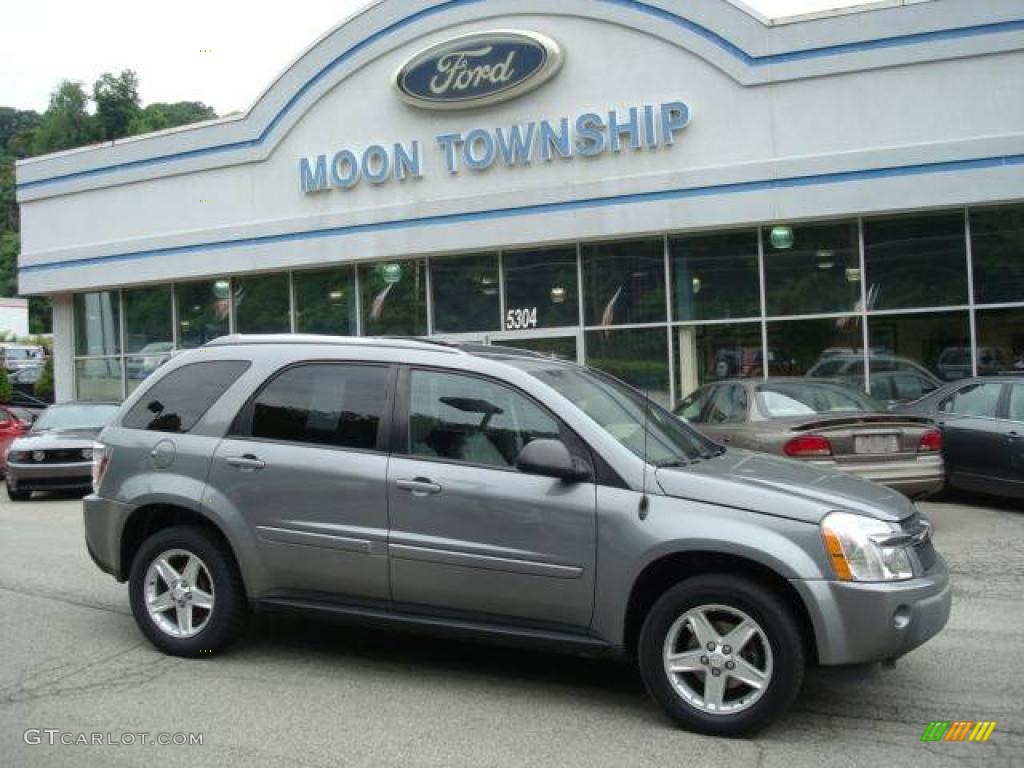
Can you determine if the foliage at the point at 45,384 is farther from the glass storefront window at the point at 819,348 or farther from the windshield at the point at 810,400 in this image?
the windshield at the point at 810,400

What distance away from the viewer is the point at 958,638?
6.08 meters

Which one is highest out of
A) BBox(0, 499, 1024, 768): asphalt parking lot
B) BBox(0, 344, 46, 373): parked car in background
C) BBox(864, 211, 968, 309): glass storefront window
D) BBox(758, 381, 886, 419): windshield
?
BBox(0, 344, 46, 373): parked car in background

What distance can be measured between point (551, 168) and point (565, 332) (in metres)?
2.63

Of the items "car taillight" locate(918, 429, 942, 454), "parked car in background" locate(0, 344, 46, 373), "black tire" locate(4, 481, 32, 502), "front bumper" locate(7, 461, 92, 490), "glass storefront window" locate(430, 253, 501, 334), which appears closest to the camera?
"car taillight" locate(918, 429, 942, 454)

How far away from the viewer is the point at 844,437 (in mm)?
8984

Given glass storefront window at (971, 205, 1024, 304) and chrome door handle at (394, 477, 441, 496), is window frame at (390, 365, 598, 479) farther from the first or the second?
glass storefront window at (971, 205, 1024, 304)

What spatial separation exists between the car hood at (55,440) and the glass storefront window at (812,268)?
9970mm

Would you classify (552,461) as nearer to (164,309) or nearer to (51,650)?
(51,650)

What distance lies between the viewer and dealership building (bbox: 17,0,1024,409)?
45.3ft

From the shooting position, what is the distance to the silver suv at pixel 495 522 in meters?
4.49

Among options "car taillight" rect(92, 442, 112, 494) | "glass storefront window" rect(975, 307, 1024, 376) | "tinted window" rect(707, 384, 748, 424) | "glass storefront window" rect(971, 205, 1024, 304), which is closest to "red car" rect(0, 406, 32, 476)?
"car taillight" rect(92, 442, 112, 494)

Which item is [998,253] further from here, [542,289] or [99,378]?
[99,378]

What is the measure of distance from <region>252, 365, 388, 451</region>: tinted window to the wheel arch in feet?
5.25

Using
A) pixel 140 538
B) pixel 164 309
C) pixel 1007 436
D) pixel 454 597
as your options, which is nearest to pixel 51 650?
pixel 140 538
